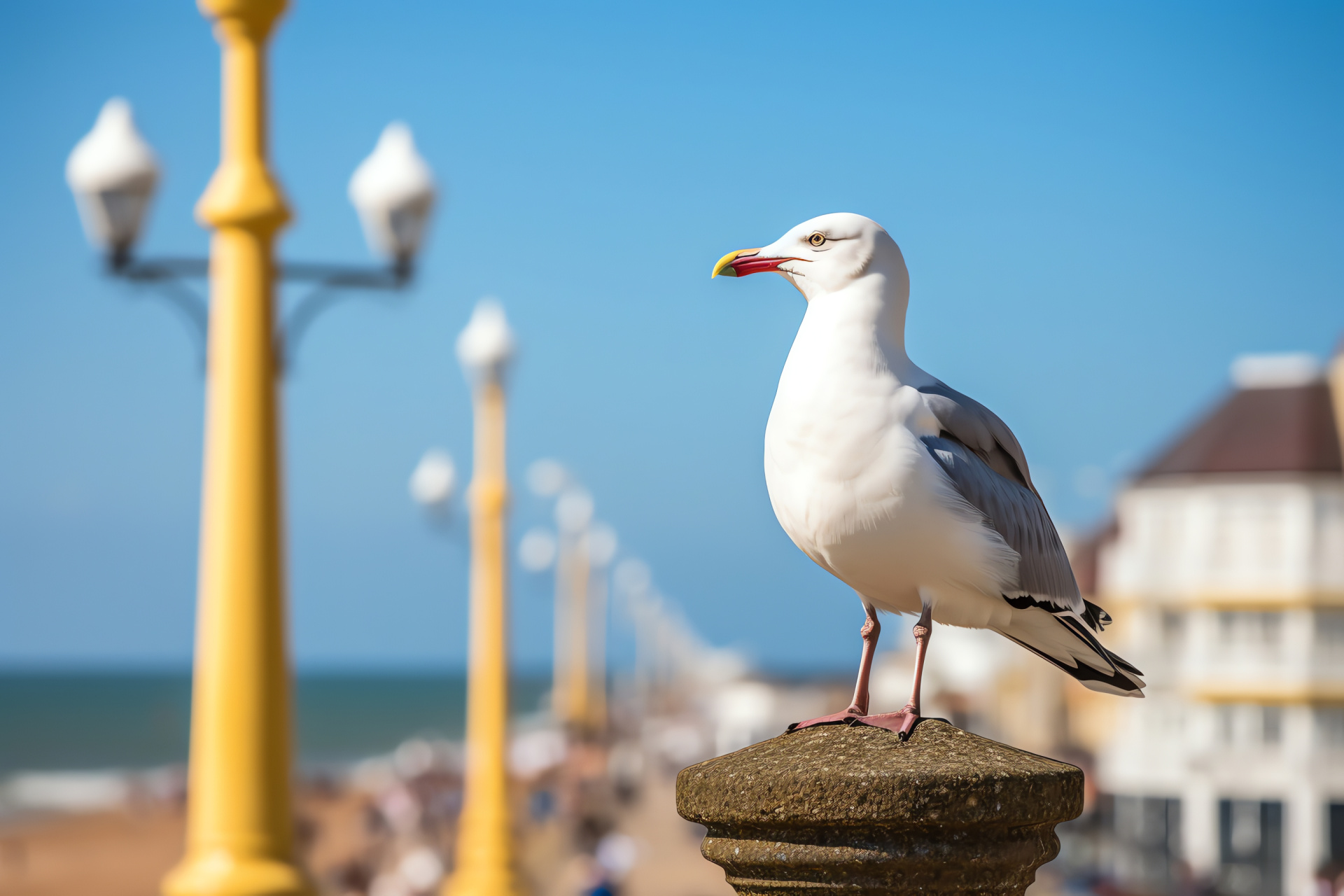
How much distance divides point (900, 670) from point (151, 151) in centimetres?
5572

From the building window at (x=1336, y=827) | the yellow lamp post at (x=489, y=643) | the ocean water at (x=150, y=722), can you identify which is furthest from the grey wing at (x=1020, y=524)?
the ocean water at (x=150, y=722)

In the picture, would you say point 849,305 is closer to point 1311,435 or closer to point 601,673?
point 1311,435

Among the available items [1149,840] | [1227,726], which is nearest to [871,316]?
[1227,726]

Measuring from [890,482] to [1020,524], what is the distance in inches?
19.5

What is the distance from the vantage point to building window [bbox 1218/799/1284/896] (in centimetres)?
2933

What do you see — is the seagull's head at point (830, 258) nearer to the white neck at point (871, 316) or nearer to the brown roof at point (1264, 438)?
the white neck at point (871, 316)

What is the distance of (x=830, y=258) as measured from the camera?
370 centimetres

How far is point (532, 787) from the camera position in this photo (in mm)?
45906

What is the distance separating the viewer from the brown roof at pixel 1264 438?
29.1m

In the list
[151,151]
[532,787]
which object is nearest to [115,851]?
[532,787]

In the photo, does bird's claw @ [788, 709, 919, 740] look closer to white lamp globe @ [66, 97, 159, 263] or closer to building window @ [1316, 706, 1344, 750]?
white lamp globe @ [66, 97, 159, 263]

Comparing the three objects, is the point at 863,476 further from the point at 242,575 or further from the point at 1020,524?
the point at 242,575

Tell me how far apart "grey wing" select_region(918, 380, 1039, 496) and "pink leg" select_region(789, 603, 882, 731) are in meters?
0.48

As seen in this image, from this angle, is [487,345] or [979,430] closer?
[979,430]
